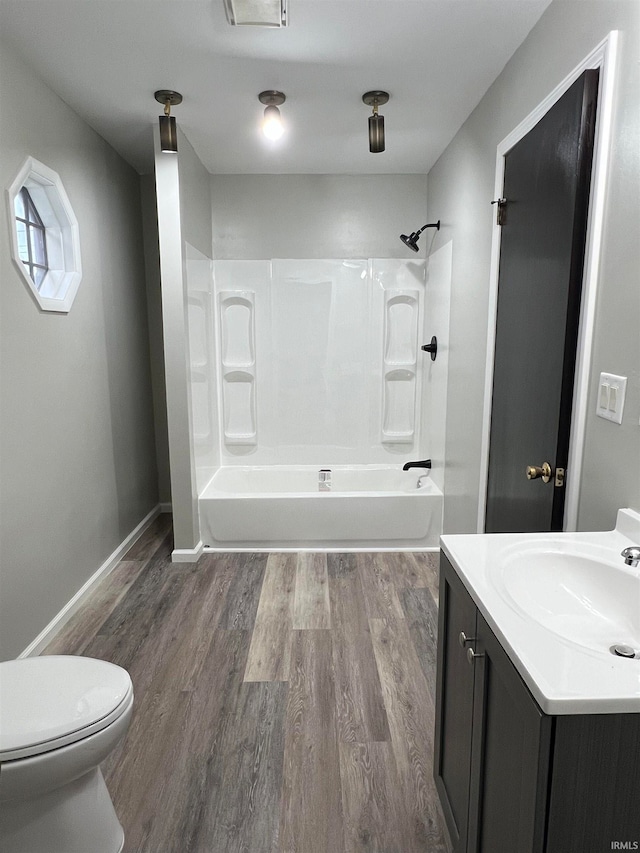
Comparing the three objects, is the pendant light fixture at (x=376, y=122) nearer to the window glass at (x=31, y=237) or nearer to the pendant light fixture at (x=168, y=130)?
the pendant light fixture at (x=168, y=130)

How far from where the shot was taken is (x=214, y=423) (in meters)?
4.08

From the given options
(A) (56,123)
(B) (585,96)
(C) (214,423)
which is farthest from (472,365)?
(A) (56,123)

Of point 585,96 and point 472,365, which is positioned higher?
point 585,96

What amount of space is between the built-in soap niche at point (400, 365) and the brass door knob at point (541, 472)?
7.61 feet

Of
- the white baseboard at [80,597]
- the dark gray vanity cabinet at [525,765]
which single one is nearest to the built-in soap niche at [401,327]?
the white baseboard at [80,597]

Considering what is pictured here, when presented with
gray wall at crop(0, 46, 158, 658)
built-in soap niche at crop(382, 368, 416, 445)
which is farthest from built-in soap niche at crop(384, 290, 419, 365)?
gray wall at crop(0, 46, 158, 658)

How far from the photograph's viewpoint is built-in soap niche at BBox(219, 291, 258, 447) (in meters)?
4.09

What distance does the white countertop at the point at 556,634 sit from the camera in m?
0.80

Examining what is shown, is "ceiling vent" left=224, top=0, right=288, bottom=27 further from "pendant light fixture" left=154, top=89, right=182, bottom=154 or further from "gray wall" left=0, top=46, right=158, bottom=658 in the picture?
"gray wall" left=0, top=46, right=158, bottom=658

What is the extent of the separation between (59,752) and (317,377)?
320 cm

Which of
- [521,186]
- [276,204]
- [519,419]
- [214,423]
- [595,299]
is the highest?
[276,204]

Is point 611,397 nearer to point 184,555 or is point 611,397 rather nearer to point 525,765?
point 525,765

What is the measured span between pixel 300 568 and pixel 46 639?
4.64 feet

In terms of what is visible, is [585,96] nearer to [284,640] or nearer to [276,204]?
[284,640]
